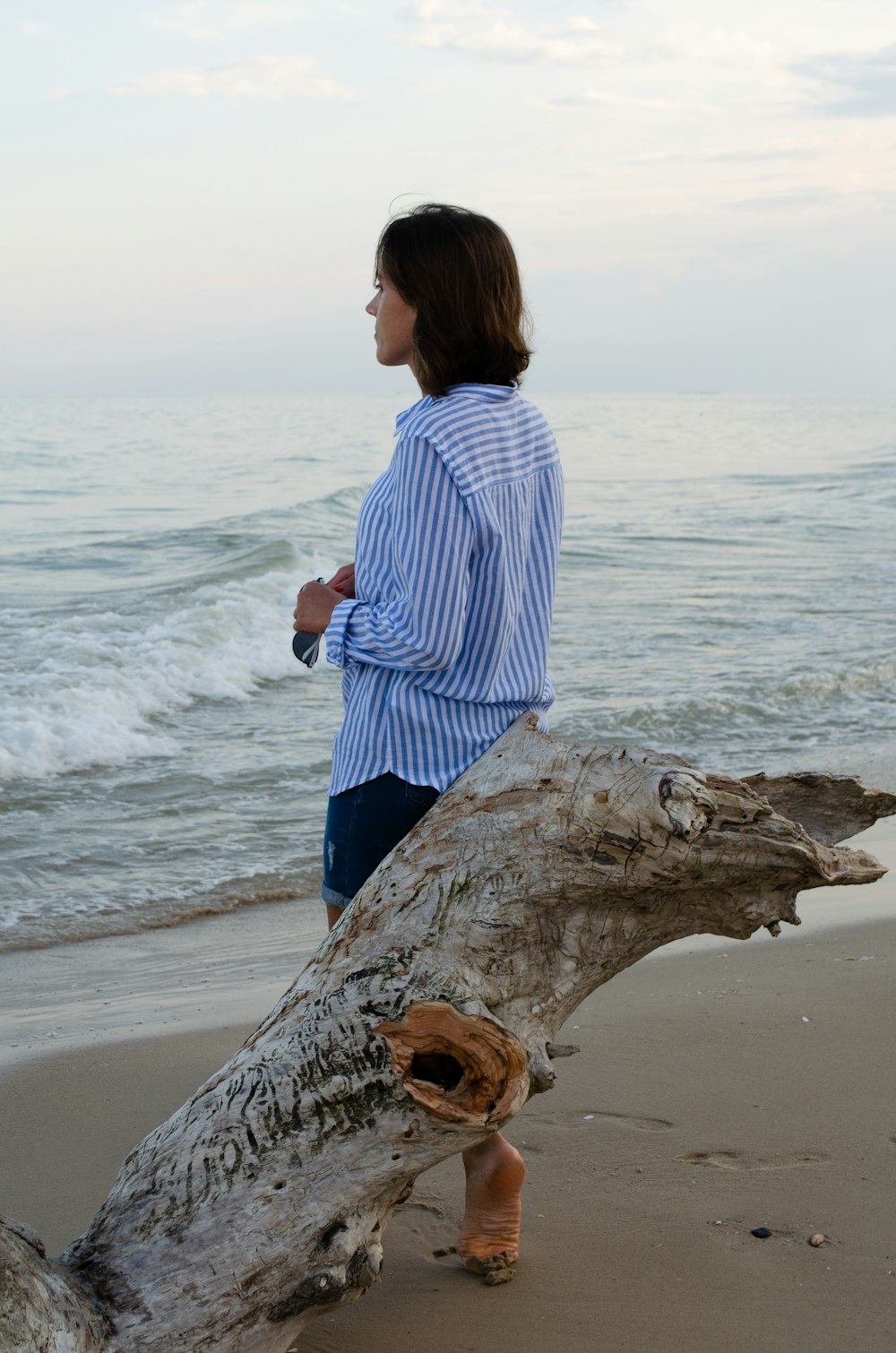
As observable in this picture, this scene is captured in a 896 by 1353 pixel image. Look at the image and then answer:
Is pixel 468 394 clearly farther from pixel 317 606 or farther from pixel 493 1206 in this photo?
pixel 493 1206

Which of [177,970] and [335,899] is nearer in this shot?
[335,899]

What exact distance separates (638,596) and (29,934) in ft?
35.2

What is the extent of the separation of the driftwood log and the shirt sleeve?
0.27 metres

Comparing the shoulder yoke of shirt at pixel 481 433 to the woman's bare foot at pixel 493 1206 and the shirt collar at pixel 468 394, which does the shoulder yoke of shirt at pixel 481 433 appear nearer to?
the shirt collar at pixel 468 394

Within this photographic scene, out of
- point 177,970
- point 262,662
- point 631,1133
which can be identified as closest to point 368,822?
point 631,1133

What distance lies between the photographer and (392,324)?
239 centimetres

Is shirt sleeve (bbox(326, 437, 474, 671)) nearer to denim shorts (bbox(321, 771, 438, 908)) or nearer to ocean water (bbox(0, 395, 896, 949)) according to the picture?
denim shorts (bbox(321, 771, 438, 908))

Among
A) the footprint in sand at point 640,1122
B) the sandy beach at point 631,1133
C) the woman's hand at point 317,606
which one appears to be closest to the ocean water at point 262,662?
the sandy beach at point 631,1133

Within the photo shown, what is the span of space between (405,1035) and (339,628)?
2.50 ft

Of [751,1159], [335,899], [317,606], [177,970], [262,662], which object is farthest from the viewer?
[262,662]

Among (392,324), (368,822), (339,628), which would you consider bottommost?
(368,822)

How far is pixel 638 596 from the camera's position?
14938 millimetres

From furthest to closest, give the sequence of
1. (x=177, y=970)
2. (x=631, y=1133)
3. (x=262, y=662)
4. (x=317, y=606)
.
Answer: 1. (x=262, y=662)
2. (x=177, y=970)
3. (x=631, y=1133)
4. (x=317, y=606)

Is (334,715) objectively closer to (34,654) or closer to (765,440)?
(34,654)
